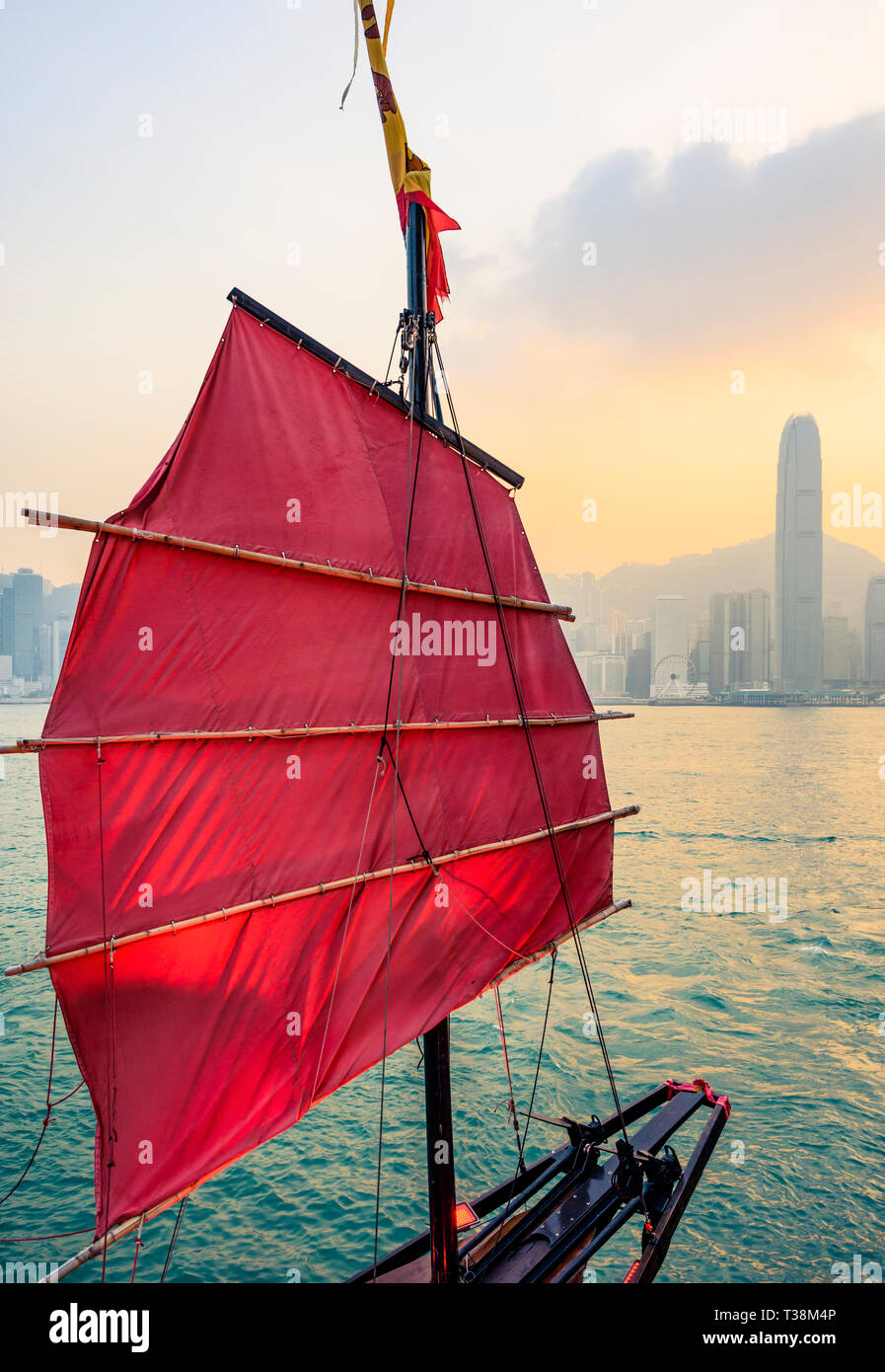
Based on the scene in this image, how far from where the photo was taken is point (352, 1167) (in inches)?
496

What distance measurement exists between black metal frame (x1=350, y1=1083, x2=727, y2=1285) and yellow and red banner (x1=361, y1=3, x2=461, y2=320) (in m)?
9.41

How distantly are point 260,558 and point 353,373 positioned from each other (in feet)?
7.45

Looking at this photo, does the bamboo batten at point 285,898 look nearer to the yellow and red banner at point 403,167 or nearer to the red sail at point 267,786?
the red sail at point 267,786

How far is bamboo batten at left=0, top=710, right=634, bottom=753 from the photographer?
5707 millimetres

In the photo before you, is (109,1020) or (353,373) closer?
(109,1020)

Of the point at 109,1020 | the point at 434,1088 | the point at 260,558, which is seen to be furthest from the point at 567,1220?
the point at 260,558

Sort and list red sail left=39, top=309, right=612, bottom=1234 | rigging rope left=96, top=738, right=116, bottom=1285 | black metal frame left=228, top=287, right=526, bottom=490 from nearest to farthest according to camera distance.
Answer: rigging rope left=96, top=738, right=116, bottom=1285 → red sail left=39, top=309, right=612, bottom=1234 → black metal frame left=228, top=287, right=526, bottom=490

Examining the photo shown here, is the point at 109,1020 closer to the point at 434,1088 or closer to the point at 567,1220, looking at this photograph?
the point at 434,1088

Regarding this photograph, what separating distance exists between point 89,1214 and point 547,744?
389 inches

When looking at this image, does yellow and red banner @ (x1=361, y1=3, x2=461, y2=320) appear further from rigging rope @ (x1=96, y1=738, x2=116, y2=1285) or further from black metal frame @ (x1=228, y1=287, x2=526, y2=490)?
rigging rope @ (x1=96, y1=738, x2=116, y2=1285)

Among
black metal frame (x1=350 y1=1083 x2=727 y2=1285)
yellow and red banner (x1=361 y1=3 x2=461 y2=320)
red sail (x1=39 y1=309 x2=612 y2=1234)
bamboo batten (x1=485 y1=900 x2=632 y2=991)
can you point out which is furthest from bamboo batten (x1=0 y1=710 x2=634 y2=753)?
black metal frame (x1=350 y1=1083 x2=727 y2=1285)

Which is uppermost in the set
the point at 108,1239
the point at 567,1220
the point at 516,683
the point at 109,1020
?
the point at 516,683

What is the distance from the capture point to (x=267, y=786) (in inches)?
270
